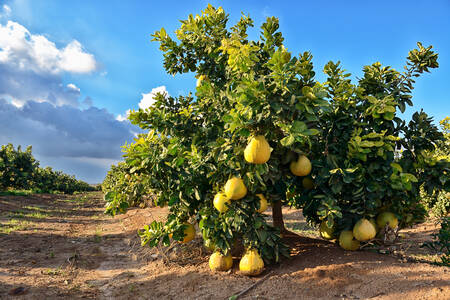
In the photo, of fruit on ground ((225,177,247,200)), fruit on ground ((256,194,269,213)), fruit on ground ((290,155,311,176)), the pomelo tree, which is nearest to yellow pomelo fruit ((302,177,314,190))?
the pomelo tree

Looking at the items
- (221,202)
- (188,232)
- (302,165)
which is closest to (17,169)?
(188,232)

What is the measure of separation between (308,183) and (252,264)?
5.03 ft

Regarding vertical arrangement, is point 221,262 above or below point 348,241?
below

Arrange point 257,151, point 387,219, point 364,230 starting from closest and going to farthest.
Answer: point 257,151, point 364,230, point 387,219

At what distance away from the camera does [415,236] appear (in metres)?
8.97

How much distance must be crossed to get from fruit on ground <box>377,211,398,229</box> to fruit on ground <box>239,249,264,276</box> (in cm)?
196

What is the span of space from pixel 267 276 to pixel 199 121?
2.72 m

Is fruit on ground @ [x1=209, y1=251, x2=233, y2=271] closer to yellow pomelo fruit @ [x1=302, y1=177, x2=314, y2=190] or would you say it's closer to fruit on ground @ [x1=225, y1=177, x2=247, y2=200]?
fruit on ground @ [x1=225, y1=177, x2=247, y2=200]

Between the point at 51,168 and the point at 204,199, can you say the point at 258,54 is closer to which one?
the point at 204,199

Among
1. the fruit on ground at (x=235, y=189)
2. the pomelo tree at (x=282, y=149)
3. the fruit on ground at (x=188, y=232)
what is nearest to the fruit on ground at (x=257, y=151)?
the pomelo tree at (x=282, y=149)

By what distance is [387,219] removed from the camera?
14.7 feet

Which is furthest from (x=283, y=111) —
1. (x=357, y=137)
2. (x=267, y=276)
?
A: (x=267, y=276)

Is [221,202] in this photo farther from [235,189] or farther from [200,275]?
[200,275]

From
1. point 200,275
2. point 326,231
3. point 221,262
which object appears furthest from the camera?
point 326,231
